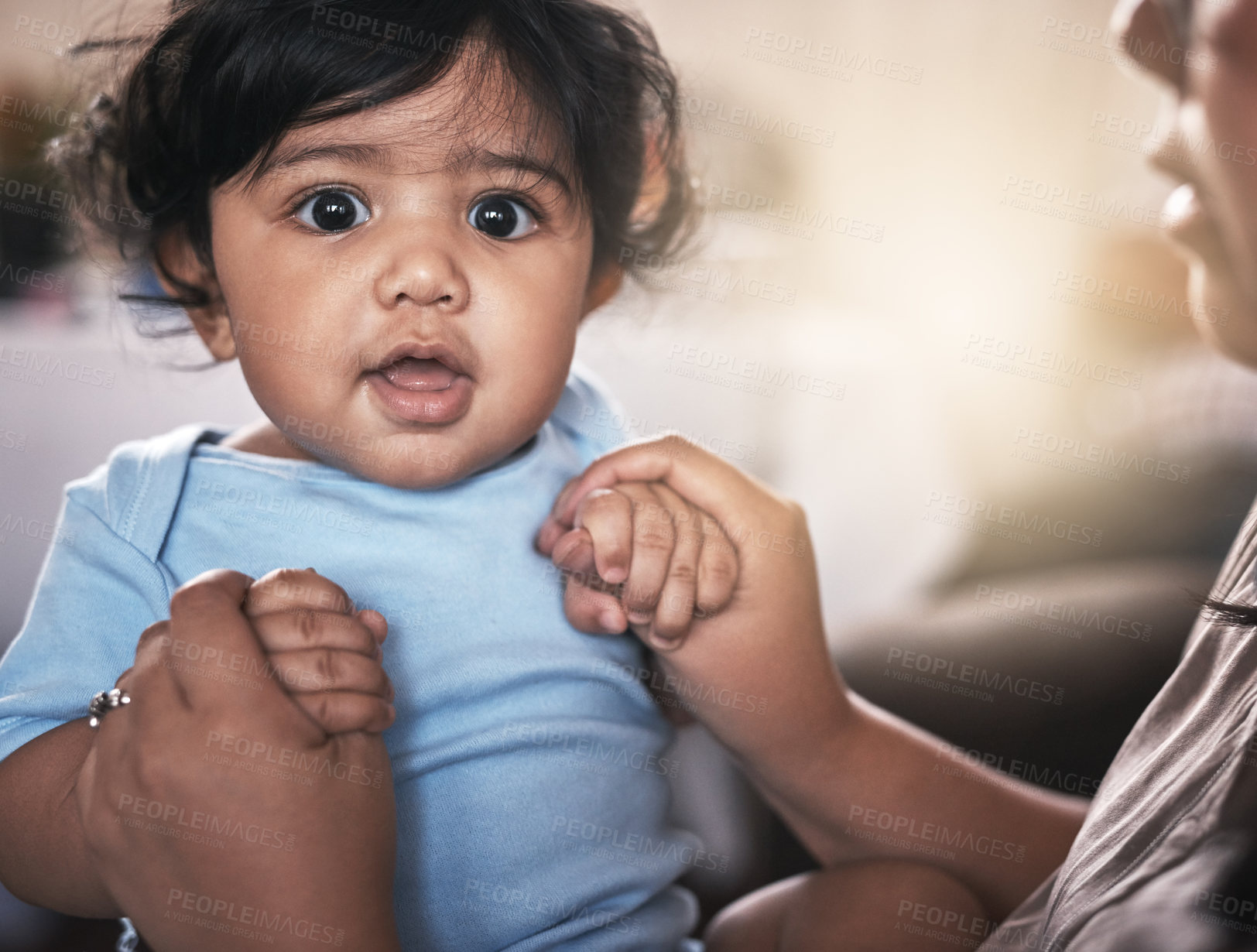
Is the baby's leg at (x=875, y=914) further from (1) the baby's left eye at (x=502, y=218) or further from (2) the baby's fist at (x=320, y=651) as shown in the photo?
(1) the baby's left eye at (x=502, y=218)

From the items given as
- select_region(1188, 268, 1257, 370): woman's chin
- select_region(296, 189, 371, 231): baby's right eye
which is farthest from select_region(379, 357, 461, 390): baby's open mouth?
select_region(1188, 268, 1257, 370): woman's chin

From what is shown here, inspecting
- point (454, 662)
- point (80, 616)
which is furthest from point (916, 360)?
point (80, 616)

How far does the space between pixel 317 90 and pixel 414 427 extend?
0.88 ft

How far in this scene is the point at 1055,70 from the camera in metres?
1.82

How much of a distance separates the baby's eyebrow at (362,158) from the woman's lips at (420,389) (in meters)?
0.15

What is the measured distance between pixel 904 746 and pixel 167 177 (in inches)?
33.9

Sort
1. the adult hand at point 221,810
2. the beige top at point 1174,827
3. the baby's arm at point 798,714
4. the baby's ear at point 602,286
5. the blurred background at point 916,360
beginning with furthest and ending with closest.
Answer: the blurred background at point 916,360 → the baby's ear at point 602,286 → the baby's arm at point 798,714 → the adult hand at point 221,810 → the beige top at point 1174,827

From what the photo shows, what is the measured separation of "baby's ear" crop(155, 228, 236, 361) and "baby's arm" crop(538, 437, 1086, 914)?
36cm

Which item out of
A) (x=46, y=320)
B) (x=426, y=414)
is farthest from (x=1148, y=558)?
(x=46, y=320)

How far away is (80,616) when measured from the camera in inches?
30.1

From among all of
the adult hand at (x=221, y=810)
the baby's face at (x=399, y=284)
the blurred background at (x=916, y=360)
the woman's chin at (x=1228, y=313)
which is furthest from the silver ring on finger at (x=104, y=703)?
the woman's chin at (x=1228, y=313)

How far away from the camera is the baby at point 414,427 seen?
2.52 feet

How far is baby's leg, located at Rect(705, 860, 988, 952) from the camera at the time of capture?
2.64ft

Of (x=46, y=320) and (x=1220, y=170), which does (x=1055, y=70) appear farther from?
(x=46, y=320)
